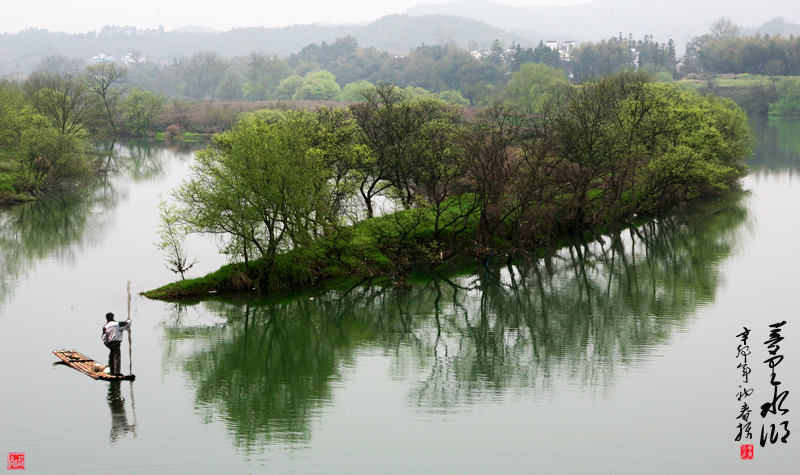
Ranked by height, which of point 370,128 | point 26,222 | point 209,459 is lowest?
point 209,459

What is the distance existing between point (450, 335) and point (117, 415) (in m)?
15.2

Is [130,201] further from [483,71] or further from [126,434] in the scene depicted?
[483,71]

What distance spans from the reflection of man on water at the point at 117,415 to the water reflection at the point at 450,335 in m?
2.61

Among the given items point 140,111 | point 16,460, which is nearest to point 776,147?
point 140,111

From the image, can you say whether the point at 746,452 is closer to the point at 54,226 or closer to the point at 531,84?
the point at 54,226

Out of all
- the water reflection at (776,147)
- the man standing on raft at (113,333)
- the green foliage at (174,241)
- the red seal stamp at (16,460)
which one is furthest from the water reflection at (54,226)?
the water reflection at (776,147)

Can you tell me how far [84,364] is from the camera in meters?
27.4

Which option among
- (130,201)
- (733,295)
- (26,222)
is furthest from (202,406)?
(130,201)

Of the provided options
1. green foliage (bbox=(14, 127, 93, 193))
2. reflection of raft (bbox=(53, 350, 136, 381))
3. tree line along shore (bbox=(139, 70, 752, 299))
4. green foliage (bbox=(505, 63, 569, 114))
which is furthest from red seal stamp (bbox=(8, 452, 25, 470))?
green foliage (bbox=(505, 63, 569, 114))

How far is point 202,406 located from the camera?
83.0 feet

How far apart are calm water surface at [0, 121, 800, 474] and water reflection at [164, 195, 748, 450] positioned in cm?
13

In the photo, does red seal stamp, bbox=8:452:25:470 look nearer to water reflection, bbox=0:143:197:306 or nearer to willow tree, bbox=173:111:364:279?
willow tree, bbox=173:111:364:279

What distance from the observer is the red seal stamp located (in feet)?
68.3

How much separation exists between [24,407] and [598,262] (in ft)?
115
